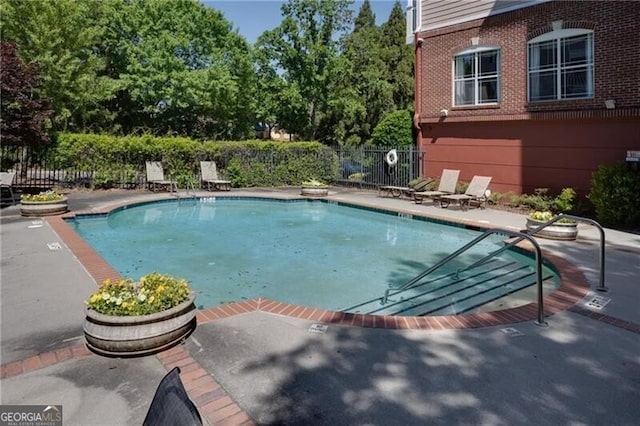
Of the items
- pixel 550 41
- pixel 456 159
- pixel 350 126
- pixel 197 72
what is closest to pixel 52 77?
pixel 197 72

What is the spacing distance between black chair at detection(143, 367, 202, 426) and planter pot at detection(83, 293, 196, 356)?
2.27m

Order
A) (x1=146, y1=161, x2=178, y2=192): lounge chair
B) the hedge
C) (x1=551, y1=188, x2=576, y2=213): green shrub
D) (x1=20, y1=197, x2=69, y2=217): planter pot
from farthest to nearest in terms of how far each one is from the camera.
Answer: (x1=146, y1=161, x2=178, y2=192): lounge chair → the hedge → (x1=551, y1=188, x2=576, y2=213): green shrub → (x1=20, y1=197, x2=69, y2=217): planter pot

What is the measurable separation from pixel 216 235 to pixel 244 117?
19.5 meters

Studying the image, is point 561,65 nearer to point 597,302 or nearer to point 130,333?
point 597,302

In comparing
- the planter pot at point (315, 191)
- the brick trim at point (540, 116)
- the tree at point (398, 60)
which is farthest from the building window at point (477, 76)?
the tree at point (398, 60)

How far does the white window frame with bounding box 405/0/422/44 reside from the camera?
51.8 feet

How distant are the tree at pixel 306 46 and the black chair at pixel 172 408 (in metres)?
23.6

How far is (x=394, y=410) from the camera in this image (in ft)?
9.37

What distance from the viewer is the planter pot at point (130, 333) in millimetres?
3520

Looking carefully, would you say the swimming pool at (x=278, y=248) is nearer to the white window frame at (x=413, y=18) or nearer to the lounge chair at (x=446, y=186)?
the lounge chair at (x=446, y=186)

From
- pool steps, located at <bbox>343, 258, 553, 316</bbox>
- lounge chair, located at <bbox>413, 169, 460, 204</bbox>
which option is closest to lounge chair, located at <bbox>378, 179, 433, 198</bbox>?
lounge chair, located at <bbox>413, 169, 460, 204</bbox>

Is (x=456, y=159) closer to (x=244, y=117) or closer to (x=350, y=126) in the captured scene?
(x=350, y=126)

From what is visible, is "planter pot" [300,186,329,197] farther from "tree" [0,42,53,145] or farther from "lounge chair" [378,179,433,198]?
"tree" [0,42,53,145]

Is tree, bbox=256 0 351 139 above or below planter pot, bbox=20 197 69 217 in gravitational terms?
above
